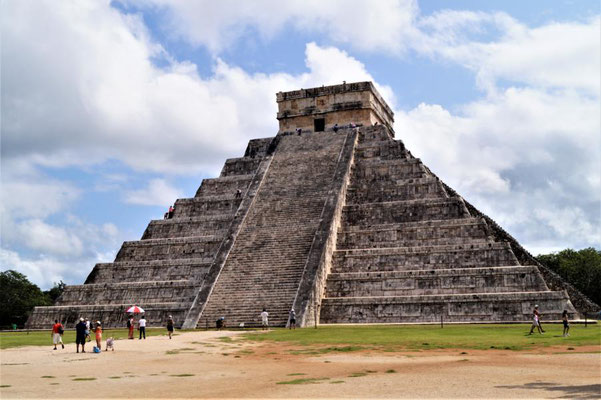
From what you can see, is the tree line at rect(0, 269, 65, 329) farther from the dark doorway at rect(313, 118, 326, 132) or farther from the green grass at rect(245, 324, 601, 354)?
the green grass at rect(245, 324, 601, 354)

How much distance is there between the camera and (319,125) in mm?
35781

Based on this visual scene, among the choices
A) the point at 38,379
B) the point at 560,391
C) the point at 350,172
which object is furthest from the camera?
the point at 350,172

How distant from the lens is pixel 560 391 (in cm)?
853

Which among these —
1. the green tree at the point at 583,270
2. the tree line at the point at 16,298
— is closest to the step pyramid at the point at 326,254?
the green tree at the point at 583,270

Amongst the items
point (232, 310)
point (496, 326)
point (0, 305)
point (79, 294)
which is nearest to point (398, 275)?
point (496, 326)

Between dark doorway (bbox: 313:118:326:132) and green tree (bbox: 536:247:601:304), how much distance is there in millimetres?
17908

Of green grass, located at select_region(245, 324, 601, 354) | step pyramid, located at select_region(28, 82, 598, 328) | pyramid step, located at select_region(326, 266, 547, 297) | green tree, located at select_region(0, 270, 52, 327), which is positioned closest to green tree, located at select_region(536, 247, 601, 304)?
step pyramid, located at select_region(28, 82, 598, 328)

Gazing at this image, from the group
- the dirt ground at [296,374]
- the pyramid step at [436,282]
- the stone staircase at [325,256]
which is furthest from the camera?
the stone staircase at [325,256]

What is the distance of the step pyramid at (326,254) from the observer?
22641 mm

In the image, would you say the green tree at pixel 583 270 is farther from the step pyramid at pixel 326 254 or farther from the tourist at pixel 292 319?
the tourist at pixel 292 319

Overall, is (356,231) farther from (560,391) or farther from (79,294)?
(560,391)

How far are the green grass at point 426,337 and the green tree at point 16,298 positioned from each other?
126 feet

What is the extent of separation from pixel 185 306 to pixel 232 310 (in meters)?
2.00

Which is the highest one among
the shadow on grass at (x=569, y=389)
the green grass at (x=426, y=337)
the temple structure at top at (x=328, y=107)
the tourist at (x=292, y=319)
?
the temple structure at top at (x=328, y=107)
